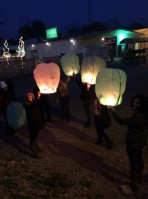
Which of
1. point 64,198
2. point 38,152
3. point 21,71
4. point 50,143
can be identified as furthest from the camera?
point 21,71

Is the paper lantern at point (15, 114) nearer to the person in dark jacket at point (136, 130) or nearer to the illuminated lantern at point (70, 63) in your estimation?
the illuminated lantern at point (70, 63)

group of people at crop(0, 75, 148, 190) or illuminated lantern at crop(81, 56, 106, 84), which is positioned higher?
illuminated lantern at crop(81, 56, 106, 84)

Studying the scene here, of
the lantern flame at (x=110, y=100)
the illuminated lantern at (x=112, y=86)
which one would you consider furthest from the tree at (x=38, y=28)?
the lantern flame at (x=110, y=100)

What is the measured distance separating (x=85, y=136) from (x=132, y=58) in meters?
20.1

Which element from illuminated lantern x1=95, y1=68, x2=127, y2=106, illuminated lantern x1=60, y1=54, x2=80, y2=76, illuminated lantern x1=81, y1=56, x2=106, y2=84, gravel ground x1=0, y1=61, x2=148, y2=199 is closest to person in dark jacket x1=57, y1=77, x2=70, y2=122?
gravel ground x1=0, y1=61, x2=148, y2=199

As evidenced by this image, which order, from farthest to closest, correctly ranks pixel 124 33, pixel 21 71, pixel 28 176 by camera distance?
pixel 124 33
pixel 21 71
pixel 28 176

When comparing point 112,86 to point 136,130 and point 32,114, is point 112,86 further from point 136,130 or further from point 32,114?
point 32,114

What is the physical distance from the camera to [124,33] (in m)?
29.4

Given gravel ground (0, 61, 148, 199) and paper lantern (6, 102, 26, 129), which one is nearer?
gravel ground (0, 61, 148, 199)

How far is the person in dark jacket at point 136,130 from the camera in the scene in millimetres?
2818

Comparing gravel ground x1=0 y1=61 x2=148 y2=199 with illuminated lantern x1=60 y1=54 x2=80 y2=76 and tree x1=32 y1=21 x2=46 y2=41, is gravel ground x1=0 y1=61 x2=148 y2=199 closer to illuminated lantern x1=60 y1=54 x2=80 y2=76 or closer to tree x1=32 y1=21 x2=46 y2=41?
illuminated lantern x1=60 y1=54 x2=80 y2=76

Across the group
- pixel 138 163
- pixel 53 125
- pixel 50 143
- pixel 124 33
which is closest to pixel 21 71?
pixel 53 125

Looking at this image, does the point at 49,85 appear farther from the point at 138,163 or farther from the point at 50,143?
the point at 138,163

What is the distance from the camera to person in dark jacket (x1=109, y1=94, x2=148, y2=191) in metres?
2.82
